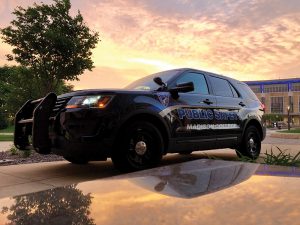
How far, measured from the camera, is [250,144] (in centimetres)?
729

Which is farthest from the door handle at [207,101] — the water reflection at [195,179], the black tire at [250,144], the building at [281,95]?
the building at [281,95]

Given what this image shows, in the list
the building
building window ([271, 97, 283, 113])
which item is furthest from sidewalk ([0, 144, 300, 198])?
building window ([271, 97, 283, 113])

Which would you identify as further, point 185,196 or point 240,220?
point 185,196

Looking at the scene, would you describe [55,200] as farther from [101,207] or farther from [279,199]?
[279,199]

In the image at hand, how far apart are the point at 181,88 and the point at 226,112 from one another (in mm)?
1562

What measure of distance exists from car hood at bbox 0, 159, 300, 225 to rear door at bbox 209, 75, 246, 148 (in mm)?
3794

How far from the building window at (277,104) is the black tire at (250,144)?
4746 inches

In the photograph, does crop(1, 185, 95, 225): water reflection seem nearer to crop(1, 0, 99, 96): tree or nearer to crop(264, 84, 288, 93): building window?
crop(1, 0, 99, 96): tree

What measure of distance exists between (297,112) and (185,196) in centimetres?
12967

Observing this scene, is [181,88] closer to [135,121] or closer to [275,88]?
[135,121]

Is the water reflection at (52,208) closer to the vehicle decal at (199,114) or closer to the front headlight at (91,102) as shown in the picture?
the front headlight at (91,102)

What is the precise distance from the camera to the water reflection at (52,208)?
159 cm

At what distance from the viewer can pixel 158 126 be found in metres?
5.24

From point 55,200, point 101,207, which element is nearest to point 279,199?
point 101,207
